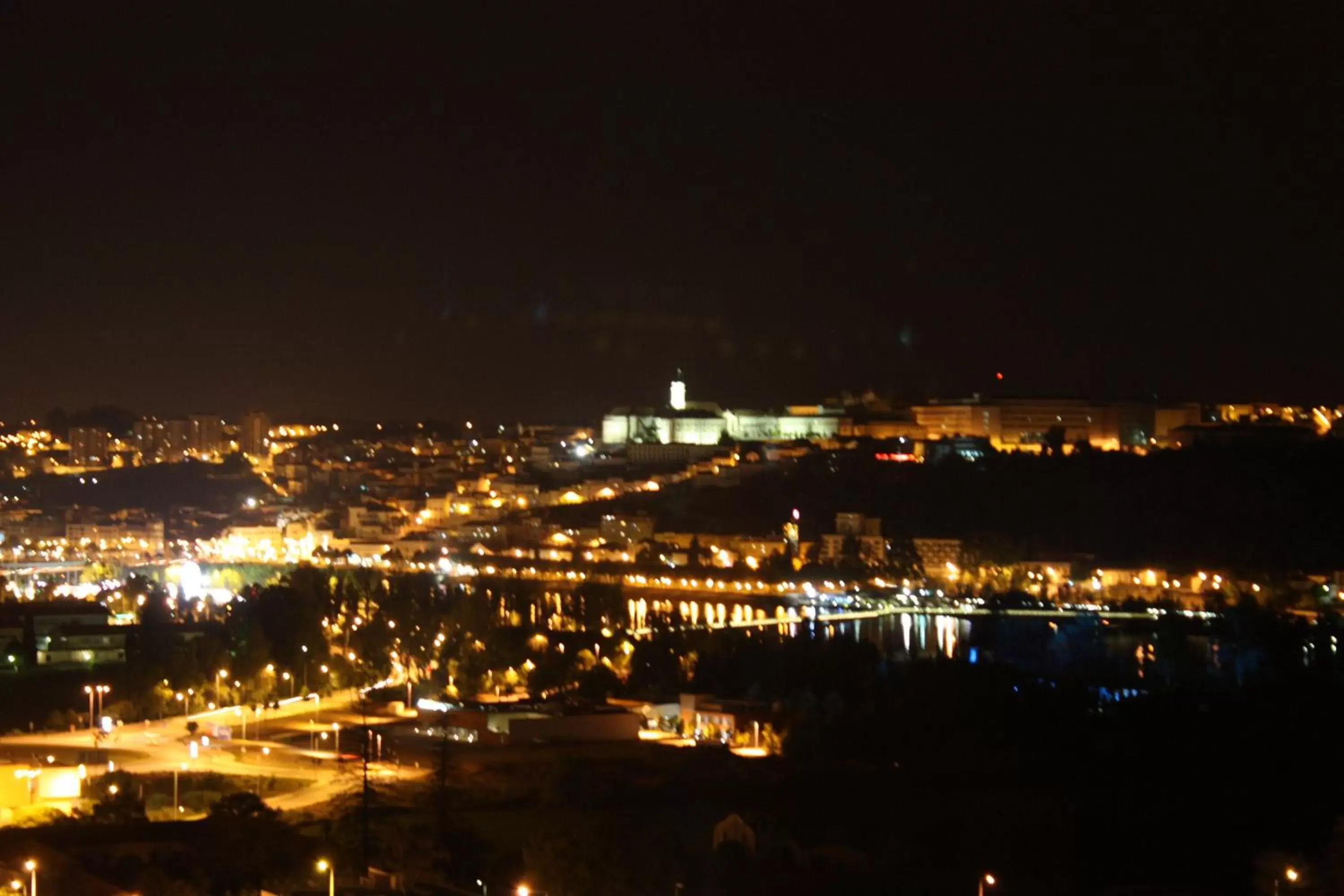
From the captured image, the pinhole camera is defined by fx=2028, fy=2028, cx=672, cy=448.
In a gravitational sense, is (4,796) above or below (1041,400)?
below

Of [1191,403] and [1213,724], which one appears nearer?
[1213,724]

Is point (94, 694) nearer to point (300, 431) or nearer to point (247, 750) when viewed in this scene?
point (247, 750)

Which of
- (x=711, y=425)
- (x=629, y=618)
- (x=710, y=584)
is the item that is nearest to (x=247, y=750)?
(x=629, y=618)

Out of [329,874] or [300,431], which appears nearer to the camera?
[329,874]

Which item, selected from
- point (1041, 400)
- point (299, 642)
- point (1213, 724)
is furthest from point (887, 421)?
point (1213, 724)

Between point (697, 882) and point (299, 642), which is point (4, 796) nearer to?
point (697, 882)

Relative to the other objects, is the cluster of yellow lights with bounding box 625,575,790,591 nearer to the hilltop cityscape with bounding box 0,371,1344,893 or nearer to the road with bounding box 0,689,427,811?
the hilltop cityscape with bounding box 0,371,1344,893

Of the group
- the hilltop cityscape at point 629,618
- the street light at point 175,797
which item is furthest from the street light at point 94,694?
the street light at point 175,797
